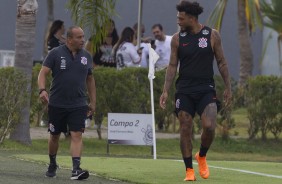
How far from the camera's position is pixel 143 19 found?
31469 mm

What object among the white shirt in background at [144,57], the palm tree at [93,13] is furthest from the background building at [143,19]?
the palm tree at [93,13]

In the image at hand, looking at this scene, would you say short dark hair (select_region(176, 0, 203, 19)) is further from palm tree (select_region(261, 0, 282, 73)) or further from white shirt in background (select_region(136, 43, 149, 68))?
palm tree (select_region(261, 0, 282, 73))

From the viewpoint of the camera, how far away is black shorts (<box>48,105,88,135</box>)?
39.8ft

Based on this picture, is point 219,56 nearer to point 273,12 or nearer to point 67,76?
point 67,76

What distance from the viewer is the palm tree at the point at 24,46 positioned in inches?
736

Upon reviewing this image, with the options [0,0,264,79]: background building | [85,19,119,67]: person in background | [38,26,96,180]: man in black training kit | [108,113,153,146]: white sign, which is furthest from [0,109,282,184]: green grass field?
[0,0,264,79]: background building

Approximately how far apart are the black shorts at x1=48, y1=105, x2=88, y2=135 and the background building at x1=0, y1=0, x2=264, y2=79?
18221 millimetres

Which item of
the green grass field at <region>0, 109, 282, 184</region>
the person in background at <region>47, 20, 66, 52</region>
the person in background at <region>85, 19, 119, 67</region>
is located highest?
the person in background at <region>47, 20, 66, 52</region>

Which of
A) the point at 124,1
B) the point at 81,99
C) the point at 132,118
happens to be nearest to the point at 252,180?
the point at 81,99

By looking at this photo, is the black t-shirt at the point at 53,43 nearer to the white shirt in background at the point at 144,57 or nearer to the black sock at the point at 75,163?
the white shirt in background at the point at 144,57

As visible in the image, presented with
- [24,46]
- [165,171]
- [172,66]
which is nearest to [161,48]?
[24,46]

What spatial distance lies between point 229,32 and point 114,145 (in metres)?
12.7

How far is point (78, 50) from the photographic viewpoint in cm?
1213

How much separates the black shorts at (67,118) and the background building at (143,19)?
18221mm
